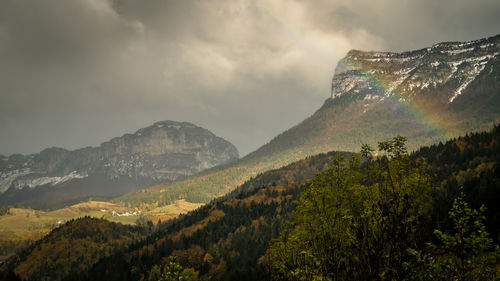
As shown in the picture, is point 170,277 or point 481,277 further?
point 170,277

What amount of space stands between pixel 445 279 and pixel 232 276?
163 meters

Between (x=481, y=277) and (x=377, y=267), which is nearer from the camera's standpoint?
(x=481, y=277)

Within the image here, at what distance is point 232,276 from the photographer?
547ft

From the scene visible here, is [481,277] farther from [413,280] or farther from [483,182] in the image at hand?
[483,182]

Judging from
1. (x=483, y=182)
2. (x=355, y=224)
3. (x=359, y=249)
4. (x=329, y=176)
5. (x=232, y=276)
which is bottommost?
(x=232, y=276)

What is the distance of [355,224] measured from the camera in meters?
21.4

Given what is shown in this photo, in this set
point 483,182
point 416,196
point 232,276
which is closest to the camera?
point 416,196

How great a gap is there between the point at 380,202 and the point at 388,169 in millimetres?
2497

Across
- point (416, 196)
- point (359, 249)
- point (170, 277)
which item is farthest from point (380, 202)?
point (170, 277)

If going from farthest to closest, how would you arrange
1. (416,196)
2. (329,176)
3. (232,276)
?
1. (232,276)
2. (329,176)
3. (416,196)

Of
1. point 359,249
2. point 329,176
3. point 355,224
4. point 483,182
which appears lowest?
point 483,182

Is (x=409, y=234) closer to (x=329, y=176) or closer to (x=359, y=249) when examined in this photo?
(x=359, y=249)

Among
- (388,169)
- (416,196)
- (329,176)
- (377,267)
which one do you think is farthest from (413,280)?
(329,176)

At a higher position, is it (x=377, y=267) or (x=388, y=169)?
(x=388, y=169)
